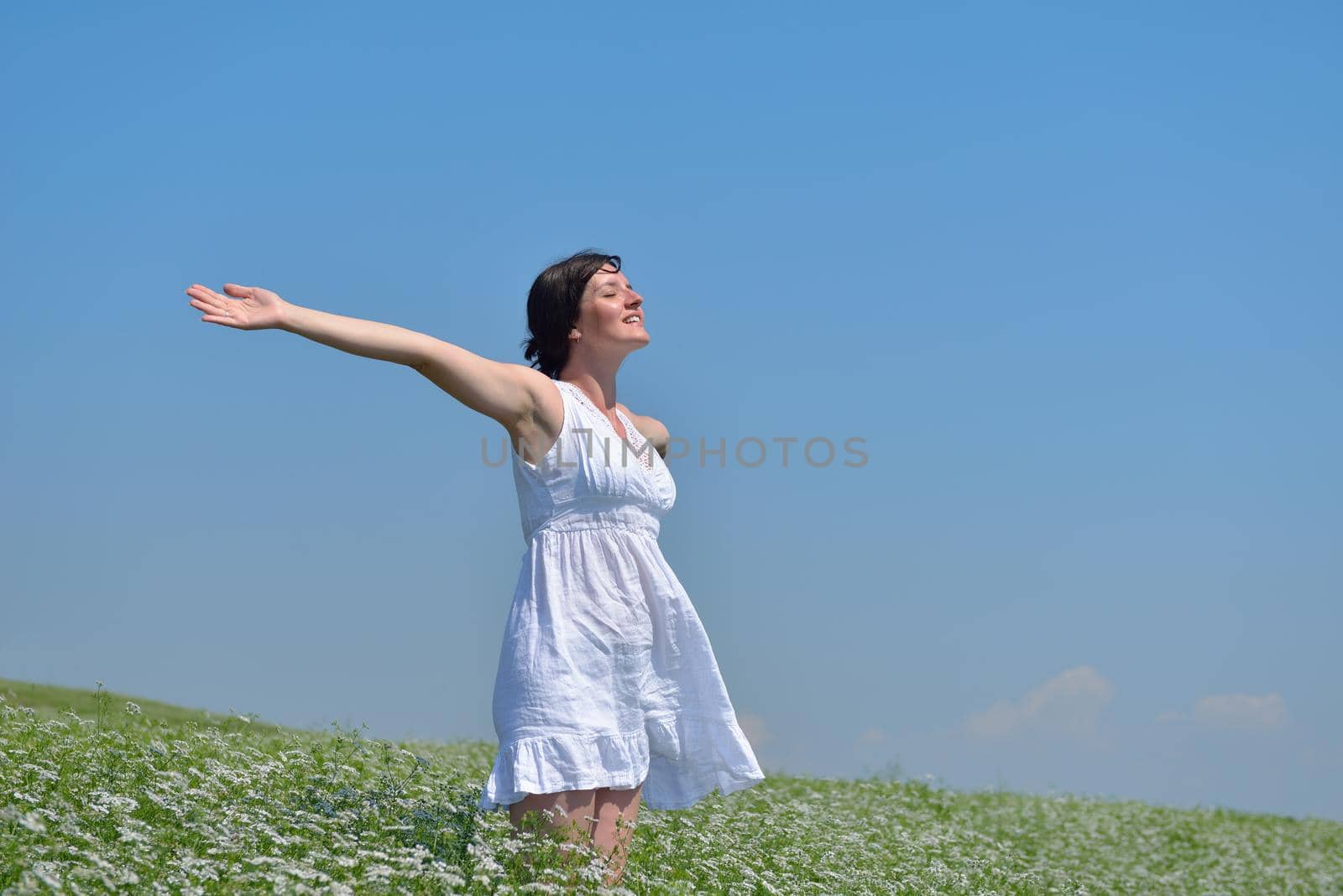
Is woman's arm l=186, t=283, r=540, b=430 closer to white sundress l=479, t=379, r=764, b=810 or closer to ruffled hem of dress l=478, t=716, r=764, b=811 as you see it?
white sundress l=479, t=379, r=764, b=810

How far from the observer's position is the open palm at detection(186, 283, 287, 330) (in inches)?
187

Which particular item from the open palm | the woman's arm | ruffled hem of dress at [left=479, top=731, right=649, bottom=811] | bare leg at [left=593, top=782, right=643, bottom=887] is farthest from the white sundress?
the open palm

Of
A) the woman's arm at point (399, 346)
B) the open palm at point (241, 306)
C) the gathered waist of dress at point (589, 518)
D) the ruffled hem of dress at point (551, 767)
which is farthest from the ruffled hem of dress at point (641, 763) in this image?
the open palm at point (241, 306)

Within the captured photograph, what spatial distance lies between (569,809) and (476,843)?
405 mm

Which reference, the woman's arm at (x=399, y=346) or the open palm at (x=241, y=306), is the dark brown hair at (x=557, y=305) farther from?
the open palm at (x=241, y=306)

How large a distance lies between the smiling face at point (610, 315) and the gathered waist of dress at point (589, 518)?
2.77 feet

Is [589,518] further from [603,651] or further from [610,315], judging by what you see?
[610,315]

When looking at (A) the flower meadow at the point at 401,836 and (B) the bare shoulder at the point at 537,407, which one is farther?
(B) the bare shoulder at the point at 537,407

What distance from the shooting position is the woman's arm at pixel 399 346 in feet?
15.7

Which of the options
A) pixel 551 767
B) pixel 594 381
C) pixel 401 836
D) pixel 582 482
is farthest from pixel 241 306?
pixel 401 836

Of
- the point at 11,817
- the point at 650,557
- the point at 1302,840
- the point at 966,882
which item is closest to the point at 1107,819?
the point at 1302,840

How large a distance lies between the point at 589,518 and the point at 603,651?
608mm

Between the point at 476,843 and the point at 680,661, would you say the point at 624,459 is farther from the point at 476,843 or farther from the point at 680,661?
the point at 476,843

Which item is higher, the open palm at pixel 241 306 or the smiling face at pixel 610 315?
the smiling face at pixel 610 315
